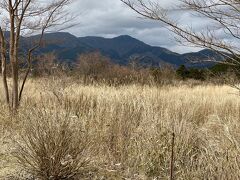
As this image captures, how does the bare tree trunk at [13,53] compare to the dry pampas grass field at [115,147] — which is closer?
the dry pampas grass field at [115,147]

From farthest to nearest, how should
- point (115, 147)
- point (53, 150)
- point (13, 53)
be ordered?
1. point (13, 53)
2. point (115, 147)
3. point (53, 150)

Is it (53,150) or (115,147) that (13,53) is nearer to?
(115,147)

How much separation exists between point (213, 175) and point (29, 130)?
206cm

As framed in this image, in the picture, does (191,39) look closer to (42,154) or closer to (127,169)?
(127,169)

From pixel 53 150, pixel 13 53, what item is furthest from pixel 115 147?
pixel 13 53

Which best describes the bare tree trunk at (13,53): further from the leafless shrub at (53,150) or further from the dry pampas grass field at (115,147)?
the leafless shrub at (53,150)

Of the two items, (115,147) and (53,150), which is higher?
(53,150)

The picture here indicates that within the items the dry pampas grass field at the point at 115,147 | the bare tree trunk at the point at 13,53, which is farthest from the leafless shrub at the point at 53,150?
the bare tree trunk at the point at 13,53

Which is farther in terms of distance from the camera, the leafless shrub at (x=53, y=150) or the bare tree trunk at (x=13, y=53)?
the bare tree trunk at (x=13, y=53)

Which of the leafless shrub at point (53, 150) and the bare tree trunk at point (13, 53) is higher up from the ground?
the bare tree trunk at point (13, 53)

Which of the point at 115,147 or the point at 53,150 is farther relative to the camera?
the point at 115,147

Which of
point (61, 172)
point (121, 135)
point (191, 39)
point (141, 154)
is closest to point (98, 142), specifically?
point (121, 135)

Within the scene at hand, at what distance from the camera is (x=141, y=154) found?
5207mm

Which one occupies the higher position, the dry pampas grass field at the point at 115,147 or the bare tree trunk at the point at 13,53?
the bare tree trunk at the point at 13,53
